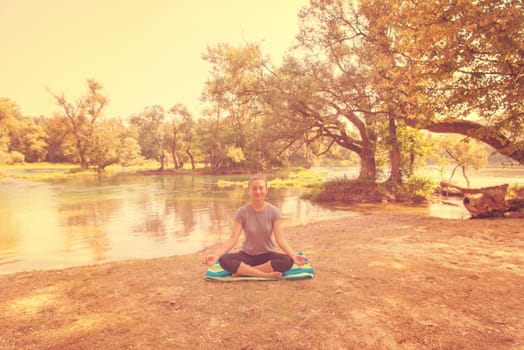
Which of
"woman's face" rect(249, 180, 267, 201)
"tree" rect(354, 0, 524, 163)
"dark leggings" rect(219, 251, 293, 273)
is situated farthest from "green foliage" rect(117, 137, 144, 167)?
"woman's face" rect(249, 180, 267, 201)

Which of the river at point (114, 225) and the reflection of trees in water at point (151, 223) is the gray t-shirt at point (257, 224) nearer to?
the river at point (114, 225)

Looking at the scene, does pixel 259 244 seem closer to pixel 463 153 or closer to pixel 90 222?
pixel 90 222

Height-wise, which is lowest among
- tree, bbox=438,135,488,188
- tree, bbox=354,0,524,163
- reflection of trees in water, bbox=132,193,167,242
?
reflection of trees in water, bbox=132,193,167,242

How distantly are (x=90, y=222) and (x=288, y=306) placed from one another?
42.1 feet

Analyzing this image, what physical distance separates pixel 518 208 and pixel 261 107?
52.2ft

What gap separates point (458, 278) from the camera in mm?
5113

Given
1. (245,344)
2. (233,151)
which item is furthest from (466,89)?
(233,151)

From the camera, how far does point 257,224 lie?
Result: 519 centimetres

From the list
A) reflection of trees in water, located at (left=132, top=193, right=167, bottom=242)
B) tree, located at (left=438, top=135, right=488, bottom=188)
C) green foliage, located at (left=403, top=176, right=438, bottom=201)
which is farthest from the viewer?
tree, located at (left=438, top=135, right=488, bottom=188)

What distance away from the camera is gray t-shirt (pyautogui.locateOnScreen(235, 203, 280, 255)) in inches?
204

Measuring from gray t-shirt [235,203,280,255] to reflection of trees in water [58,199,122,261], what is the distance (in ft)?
17.8

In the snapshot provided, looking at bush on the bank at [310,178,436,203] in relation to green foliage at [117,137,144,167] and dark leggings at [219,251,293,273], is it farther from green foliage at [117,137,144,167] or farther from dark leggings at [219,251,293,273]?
green foliage at [117,137,144,167]

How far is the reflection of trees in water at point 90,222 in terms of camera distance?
10.5m

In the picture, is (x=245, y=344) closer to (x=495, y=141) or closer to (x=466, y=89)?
(x=466, y=89)
